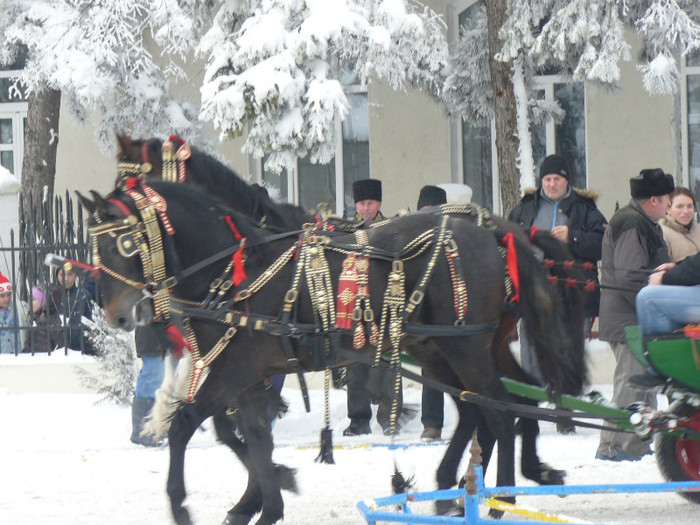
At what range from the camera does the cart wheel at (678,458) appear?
6227 millimetres

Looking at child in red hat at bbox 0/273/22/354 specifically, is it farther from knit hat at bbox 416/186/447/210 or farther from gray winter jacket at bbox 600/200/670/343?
gray winter jacket at bbox 600/200/670/343

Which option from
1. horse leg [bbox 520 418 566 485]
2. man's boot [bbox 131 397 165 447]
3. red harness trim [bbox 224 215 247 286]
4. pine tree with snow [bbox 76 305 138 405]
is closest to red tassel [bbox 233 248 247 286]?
red harness trim [bbox 224 215 247 286]

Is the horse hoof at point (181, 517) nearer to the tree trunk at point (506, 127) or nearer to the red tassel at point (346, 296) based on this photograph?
the red tassel at point (346, 296)

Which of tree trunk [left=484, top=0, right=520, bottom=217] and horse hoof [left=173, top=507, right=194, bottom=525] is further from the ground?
tree trunk [left=484, top=0, right=520, bottom=217]

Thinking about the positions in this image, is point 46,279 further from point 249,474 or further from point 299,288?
point 299,288

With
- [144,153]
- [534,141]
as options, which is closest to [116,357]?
[144,153]

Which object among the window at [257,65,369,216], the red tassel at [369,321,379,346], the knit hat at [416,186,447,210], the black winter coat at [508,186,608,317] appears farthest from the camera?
the window at [257,65,369,216]

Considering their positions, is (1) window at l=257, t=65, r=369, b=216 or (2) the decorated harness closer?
(2) the decorated harness

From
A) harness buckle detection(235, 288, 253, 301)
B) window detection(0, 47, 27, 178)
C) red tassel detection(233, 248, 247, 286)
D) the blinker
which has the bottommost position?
harness buckle detection(235, 288, 253, 301)

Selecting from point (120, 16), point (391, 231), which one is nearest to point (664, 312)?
point (391, 231)

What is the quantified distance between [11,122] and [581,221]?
8.45 m

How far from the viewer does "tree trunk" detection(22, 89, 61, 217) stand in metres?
12.6

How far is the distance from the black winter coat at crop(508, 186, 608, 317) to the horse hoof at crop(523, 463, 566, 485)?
207 centimetres

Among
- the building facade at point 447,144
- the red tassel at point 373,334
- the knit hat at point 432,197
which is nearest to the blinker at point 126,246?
the red tassel at point 373,334
